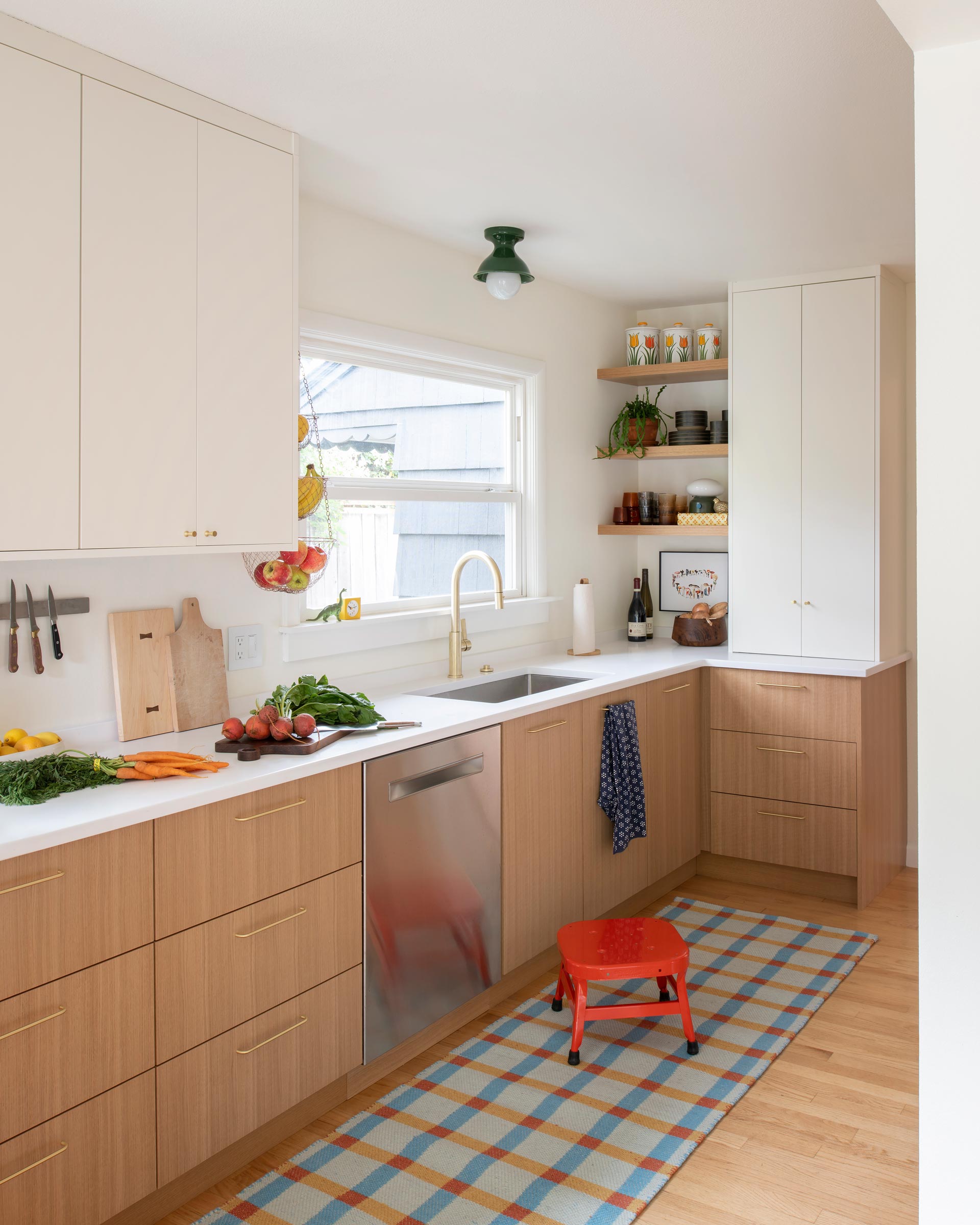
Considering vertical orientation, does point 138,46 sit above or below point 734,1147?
above

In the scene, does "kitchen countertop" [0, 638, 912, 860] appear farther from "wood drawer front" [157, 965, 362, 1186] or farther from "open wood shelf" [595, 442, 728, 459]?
"open wood shelf" [595, 442, 728, 459]

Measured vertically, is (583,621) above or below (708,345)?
below

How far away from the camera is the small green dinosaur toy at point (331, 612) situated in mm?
3100

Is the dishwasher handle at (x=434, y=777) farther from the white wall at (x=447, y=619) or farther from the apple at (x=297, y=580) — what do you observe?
the apple at (x=297, y=580)

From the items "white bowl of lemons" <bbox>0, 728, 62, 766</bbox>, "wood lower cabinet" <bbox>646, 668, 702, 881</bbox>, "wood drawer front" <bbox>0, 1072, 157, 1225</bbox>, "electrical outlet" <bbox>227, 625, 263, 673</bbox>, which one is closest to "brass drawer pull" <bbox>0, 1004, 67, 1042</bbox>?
"wood drawer front" <bbox>0, 1072, 157, 1225</bbox>

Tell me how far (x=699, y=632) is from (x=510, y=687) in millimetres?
997

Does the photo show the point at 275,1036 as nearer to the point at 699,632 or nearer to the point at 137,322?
the point at 137,322

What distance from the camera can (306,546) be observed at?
2.95 meters

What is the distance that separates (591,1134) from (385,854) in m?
0.80

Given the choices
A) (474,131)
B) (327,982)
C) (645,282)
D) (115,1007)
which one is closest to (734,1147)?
(327,982)

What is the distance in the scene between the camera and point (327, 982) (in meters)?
2.34

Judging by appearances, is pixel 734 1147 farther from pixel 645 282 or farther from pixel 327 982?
pixel 645 282

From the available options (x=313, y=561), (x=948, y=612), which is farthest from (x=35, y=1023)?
(x=948, y=612)

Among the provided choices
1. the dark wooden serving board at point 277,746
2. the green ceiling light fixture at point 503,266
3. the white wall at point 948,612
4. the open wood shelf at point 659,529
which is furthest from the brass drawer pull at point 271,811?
the open wood shelf at point 659,529
